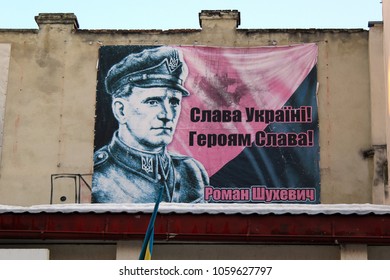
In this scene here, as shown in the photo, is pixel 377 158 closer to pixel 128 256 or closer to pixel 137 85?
pixel 137 85

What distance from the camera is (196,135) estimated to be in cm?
2472

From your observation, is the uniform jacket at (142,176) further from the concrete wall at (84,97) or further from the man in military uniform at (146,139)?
the concrete wall at (84,97)

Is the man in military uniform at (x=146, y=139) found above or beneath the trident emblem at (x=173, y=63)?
beneath

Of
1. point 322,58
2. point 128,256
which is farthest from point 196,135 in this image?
point 128,256

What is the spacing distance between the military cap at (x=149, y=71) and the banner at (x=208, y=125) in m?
0.03

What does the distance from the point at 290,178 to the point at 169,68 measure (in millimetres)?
5389

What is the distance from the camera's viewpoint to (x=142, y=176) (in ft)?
80.5

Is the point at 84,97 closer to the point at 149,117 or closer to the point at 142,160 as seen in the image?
the point at 149,117

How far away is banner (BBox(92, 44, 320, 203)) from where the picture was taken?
24.3 meters

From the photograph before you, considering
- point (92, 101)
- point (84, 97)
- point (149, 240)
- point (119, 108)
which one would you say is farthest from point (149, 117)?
point (149, 240)

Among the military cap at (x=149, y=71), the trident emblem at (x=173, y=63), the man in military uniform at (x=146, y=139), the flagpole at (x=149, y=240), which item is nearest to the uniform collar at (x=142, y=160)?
the man in military uniform at (x=146, y=139)

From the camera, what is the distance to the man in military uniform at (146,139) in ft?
80.0

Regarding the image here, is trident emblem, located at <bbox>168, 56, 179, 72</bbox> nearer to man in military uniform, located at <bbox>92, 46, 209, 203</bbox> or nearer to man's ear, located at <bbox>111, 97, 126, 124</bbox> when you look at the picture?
man in military uniform, located at <bbox>92, 46, 209, 203</bbox>

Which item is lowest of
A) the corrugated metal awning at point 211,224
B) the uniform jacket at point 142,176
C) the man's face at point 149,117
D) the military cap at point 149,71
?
the corrugated metal awning at point 211,224
